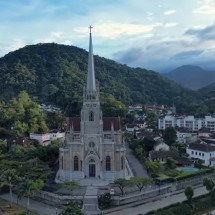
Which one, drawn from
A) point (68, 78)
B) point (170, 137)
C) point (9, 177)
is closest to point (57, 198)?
point (9, 177)

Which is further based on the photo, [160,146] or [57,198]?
[160,146]

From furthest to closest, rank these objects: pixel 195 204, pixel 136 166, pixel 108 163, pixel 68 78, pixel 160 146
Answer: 1. pixel 68 78
2. pixel 160 146
3. pixel 136 166
4. pixel 108 163
5. pixel 195 204

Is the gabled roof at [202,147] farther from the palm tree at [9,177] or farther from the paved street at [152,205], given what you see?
the palm tree at [9,177]

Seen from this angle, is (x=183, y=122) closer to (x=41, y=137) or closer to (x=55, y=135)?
(x=55, y=135)

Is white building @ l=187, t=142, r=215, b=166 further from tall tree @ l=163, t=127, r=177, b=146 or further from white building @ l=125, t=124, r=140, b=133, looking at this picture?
white building @ l=125, t=124, r=140, b=133

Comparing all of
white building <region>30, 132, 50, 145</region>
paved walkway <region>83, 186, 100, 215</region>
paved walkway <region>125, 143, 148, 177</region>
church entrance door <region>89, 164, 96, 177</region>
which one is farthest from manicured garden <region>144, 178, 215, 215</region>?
white building <region>30, 132, 50, 145</region>

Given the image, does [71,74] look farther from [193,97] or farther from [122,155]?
[122,155]
